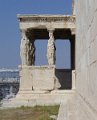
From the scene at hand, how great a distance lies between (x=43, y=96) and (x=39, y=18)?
4.19 metres

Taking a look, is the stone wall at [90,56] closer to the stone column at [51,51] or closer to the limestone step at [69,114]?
the limestone step at [69,114]

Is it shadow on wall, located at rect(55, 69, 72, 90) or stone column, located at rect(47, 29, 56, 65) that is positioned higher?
stone column, located at rect(47, 29, 56, 65)

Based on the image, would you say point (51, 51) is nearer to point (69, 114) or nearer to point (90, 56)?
point (69, 114)

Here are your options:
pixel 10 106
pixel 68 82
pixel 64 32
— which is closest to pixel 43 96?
pixel 10 106

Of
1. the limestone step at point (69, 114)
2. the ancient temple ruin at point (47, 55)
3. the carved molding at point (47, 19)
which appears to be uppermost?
the carved molding at point (47, 19)

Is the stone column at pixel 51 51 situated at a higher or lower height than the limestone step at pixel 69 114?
higher

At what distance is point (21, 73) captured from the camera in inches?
846

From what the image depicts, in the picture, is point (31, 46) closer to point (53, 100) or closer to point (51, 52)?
point (51, 52)

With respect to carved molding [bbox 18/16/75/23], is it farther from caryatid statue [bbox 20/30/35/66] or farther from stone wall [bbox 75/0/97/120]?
stone wall [bbox 75/0/97/120]

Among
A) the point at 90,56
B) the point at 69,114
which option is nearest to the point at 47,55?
the point at 69,114

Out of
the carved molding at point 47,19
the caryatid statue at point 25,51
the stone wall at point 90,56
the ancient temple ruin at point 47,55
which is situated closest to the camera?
the stone wall at point 90,56

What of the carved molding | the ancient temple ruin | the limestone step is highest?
the carved molding

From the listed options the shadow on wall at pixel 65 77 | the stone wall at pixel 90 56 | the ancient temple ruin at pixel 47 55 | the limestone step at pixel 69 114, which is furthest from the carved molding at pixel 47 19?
the stone wall at pixel 90 56

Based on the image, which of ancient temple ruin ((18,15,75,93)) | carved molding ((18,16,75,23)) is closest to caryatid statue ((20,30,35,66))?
ancient temple ruin ((18,15,75,93))
